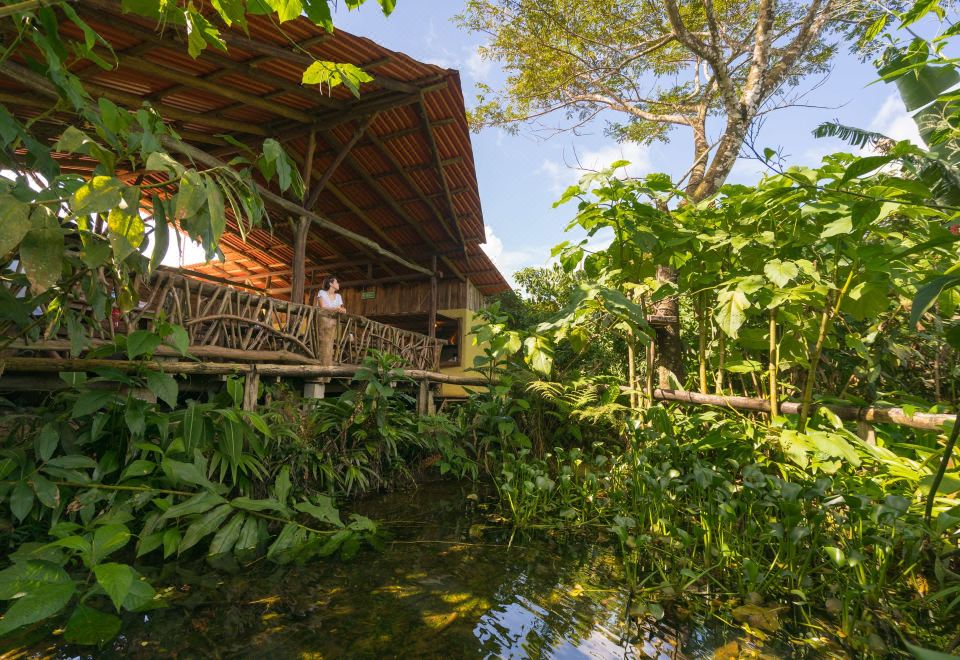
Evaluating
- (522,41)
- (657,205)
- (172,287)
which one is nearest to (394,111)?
(522,41)

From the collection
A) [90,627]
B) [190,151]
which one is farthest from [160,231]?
[190,151]

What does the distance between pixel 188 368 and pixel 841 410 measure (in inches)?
182

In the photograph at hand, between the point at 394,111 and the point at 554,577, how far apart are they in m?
7.99

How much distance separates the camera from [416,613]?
190 centimetres

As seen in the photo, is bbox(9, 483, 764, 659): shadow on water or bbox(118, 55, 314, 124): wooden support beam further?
bbox(118, 55, 314, 124): wooden support beam

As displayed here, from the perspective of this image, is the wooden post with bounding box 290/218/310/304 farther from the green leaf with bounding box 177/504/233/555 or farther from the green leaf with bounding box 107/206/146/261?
the green leaf with bounding box 107/206/146/261

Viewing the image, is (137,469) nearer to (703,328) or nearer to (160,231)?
(160,231)

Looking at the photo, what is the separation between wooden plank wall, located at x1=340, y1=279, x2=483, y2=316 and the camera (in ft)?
42.7

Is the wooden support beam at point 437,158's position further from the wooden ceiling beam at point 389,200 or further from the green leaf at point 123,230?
the green leaf at point 123,230

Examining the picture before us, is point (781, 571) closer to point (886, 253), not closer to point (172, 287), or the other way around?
point (886, 253)

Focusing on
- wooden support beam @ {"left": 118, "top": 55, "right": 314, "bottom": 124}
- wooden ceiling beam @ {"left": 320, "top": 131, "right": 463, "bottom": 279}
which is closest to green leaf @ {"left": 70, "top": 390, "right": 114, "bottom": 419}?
wooden support beam @ {"left": 118, "top": 55, "right": 314, "bottom": 124}

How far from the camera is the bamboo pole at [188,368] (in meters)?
2.72

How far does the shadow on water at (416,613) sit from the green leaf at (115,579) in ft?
1.20

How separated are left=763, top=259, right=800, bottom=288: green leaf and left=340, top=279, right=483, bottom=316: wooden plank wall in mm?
10609
